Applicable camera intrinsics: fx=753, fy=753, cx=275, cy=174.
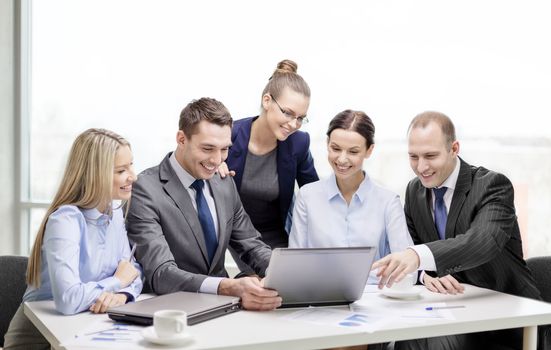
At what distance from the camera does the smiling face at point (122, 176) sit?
2.54 metres

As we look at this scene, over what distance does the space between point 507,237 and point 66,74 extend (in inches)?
133

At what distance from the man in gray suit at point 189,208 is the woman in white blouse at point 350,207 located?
25cm

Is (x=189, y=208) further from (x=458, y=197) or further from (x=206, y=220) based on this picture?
(x=458, y=197)

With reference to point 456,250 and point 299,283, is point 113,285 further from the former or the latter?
point 456,250

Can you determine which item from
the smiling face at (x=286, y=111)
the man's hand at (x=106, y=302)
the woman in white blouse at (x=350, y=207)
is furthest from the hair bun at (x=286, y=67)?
the man's hand at (x=106, y=302)

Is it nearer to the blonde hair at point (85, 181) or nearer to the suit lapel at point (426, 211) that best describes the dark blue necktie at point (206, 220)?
the blonde hair at point (85, 181)

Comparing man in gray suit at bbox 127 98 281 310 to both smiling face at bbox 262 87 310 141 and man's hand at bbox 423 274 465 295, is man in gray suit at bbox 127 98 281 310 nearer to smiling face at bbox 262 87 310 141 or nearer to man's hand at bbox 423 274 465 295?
smiling face at bbox 262 87 310 141

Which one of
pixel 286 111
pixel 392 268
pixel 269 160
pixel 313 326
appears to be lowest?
pixel 313 326

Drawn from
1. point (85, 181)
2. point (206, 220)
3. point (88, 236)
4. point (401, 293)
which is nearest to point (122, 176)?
point (85, 181)

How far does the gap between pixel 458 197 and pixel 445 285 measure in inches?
16.3

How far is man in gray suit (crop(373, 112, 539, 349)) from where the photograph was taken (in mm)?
2820

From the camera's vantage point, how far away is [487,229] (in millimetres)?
2896

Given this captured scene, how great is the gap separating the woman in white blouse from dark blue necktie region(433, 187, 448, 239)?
5.4 inches

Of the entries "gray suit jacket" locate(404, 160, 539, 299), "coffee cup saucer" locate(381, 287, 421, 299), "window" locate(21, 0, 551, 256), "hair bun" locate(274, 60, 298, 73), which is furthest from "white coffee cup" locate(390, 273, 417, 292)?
"window" locate(21, 0, 551, 256)
